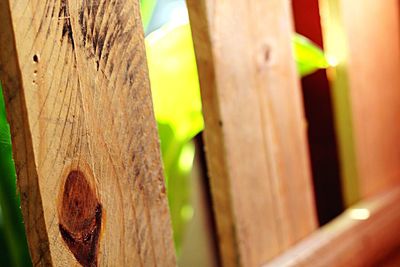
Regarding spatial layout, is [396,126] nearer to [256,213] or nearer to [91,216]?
[256,213]

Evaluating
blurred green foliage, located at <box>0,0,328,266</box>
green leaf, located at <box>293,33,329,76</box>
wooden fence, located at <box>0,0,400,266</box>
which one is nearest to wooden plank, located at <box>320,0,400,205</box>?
wooden fence, located at <box>0,0,400,266</box>

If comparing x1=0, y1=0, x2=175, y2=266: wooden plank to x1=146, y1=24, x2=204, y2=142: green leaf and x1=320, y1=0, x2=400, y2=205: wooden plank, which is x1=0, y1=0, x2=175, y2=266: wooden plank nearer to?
x1=146, y1=24, x2=204, y2=142: green leaf

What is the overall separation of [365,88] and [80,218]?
0.88m

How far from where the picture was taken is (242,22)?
1002 millimetres

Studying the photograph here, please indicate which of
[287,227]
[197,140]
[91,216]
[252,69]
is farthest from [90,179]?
[197,140]

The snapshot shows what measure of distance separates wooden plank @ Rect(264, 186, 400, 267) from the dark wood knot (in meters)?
0.44

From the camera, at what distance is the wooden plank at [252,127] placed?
3.12 ft

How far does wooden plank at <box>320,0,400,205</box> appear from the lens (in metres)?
1.31

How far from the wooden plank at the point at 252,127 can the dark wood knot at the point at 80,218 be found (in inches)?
12.3

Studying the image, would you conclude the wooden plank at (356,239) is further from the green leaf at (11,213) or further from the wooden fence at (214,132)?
the green leaf at (11,213)

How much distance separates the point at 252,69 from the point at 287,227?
0.32 m

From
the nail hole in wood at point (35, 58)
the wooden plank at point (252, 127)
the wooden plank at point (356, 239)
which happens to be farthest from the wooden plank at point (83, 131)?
the wooden plank at point (356, 239)

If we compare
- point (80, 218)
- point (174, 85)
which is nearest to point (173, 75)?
point (174, 85)

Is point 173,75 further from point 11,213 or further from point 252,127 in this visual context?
point 11,213
